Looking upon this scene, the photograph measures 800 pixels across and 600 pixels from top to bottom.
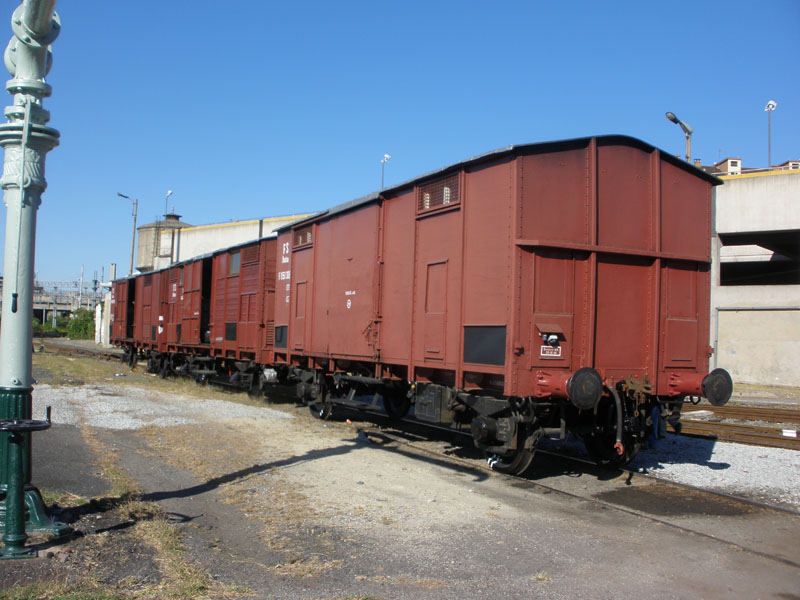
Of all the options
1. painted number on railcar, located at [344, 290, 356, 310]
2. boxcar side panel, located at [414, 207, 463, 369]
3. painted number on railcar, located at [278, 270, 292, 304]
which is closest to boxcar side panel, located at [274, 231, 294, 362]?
painted number on railcar, located at [278, 270, 292, 304]

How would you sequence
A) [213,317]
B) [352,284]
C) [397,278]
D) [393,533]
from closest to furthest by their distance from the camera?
[393,533] → [397,278] → [352,284] → [213,317]

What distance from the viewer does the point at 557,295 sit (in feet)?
24.4

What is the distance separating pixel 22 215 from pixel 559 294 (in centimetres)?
549

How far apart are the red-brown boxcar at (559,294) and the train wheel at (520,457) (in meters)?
0.02

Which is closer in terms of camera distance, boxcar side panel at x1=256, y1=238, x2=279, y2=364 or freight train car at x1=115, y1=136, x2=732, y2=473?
freight train car at x1=115, y1=136, x2=732, y2=473

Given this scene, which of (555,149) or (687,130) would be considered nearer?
(555,149)

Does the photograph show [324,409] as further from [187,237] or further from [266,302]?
[187,237]

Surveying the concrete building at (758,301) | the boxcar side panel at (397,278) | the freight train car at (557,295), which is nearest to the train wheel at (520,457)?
the freight train car at (557,295)

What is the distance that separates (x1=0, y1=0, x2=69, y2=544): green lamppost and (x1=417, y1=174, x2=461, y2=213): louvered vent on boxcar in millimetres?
4887

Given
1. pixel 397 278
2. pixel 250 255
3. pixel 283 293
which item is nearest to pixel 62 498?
pixel 397 278

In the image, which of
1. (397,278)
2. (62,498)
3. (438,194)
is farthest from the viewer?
(397,278)

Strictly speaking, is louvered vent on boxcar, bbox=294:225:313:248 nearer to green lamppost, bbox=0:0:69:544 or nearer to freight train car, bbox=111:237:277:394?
freight train car, bbox=111:237:277:394

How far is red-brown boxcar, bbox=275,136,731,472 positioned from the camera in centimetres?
734

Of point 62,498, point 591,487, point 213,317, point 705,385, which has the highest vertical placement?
point 213,317
